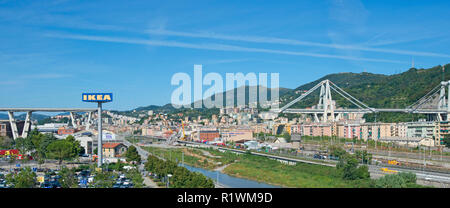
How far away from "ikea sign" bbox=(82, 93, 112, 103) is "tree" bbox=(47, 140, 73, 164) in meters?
1.31

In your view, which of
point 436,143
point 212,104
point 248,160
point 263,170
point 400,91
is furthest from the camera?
point 212,104

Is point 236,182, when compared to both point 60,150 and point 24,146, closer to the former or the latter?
point 60,150

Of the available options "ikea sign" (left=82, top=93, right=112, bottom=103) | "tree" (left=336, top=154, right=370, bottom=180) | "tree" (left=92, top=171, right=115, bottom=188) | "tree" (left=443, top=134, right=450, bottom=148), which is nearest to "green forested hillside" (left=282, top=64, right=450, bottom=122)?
"tree" (left=443, top=134, right=450, bottom=148)

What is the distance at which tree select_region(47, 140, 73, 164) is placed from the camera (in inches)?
399

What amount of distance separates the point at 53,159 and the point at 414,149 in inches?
418

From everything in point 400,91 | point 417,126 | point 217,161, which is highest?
point 400,91

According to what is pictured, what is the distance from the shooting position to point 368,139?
49.9 ft

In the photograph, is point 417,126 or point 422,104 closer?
point 417,126

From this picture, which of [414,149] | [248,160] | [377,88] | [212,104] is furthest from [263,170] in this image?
[212,104]

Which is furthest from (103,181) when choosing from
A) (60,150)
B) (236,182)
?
(60,150)

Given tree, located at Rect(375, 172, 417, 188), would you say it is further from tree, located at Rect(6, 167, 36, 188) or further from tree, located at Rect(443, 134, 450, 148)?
tree, located at Rect(443, 134, 450, 148)

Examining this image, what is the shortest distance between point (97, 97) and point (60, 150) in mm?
1665
